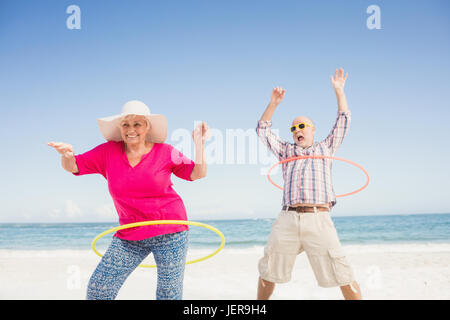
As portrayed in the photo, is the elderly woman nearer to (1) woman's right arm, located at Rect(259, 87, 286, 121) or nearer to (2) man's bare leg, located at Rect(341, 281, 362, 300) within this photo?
(1) woman's right arm, located at Rect(259, 87, 286, 121)

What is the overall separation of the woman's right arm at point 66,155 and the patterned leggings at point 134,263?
2.49ft

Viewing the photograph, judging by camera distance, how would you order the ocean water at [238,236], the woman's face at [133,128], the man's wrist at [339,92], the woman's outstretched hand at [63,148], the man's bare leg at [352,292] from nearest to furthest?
the woman's outstretched hand at [63,148], the woman's face at [133,128], the man's bare leg at [352,292], the man's wrist at [339,92], the ocean water at [238,236]

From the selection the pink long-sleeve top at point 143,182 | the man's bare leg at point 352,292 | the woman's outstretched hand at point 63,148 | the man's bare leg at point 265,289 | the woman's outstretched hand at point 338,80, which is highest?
the woman's outstretched hand at point 338,80

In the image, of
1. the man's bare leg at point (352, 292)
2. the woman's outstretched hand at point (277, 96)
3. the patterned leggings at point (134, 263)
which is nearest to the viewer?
the patterned leggings at point (134, 263)

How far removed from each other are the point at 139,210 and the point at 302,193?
168 centimetres

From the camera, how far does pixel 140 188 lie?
3.23 meters

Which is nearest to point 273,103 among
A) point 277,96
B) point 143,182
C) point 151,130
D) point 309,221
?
point 277,96

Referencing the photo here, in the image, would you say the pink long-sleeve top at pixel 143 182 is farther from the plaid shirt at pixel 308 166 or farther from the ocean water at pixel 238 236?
the ocean water at pixel 238 236

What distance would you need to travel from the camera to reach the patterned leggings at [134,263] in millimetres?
3107

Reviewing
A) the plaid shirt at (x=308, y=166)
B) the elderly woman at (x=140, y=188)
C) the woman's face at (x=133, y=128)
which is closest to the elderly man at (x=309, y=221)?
the plaid shirt at (x=308, y=166)

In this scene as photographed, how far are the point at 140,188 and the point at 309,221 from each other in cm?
172

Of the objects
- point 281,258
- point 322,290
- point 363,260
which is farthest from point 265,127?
point 363,260

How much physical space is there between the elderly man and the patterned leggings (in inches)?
44.7

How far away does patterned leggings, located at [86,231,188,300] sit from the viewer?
10.2 ft
